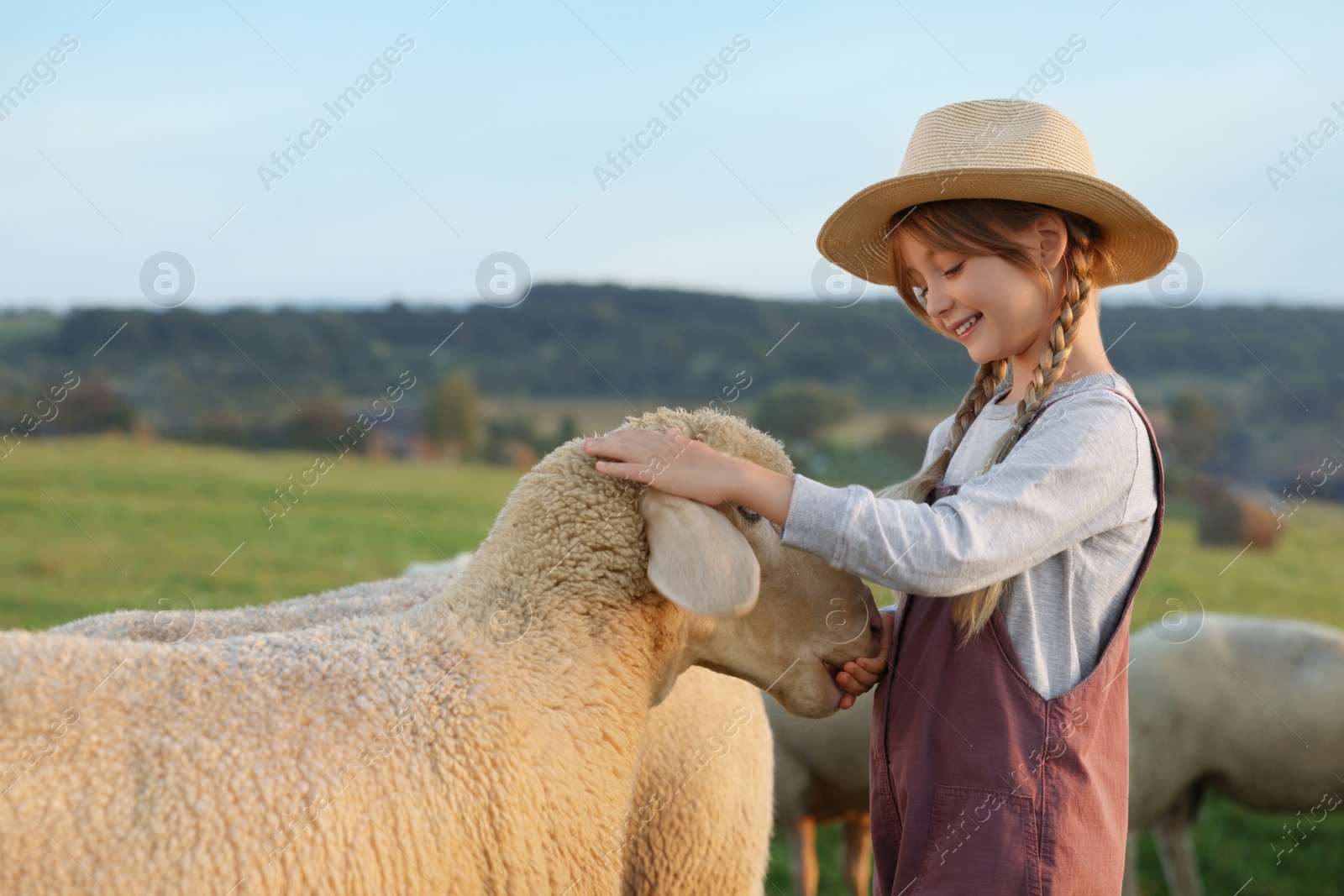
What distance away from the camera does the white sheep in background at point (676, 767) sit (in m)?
2.73

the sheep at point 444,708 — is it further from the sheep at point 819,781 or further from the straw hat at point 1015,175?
the sheep at point 819,781

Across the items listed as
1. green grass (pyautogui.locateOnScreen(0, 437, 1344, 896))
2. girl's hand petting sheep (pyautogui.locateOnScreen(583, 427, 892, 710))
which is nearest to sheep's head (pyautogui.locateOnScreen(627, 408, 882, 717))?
girl's hand petting sheep (pyautogui.locateOnScreen(583, 427, 892, 710))

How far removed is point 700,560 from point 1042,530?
687 millimetres

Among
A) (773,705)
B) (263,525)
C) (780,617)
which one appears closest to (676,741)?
(780,617)

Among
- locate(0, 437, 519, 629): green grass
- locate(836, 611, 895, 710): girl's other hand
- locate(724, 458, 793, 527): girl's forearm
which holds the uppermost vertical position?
locate(724, 458, 793, 527): girl's forearm

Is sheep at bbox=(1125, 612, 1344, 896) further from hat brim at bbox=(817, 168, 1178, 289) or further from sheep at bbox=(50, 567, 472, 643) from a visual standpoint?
sheep at bbox=(50, 567, 472, 643)

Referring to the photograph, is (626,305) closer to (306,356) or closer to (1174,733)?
(306,356)

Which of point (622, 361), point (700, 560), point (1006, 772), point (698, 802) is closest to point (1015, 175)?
point (700, 560)

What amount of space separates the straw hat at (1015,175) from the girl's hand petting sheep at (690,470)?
82 cm

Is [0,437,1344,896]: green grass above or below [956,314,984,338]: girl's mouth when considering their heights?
below

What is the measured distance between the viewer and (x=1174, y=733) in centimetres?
552

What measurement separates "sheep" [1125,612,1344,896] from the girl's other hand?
146 inches

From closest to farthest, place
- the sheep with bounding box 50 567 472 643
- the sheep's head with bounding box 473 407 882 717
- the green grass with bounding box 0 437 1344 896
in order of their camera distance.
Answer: the sheep's head with bounding box 473 407 882 717 → the sheep with bounding box 50 567 472 643 → the green grass with bounding box 0 437 1344 896

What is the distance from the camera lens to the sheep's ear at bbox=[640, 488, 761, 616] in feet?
6.61
